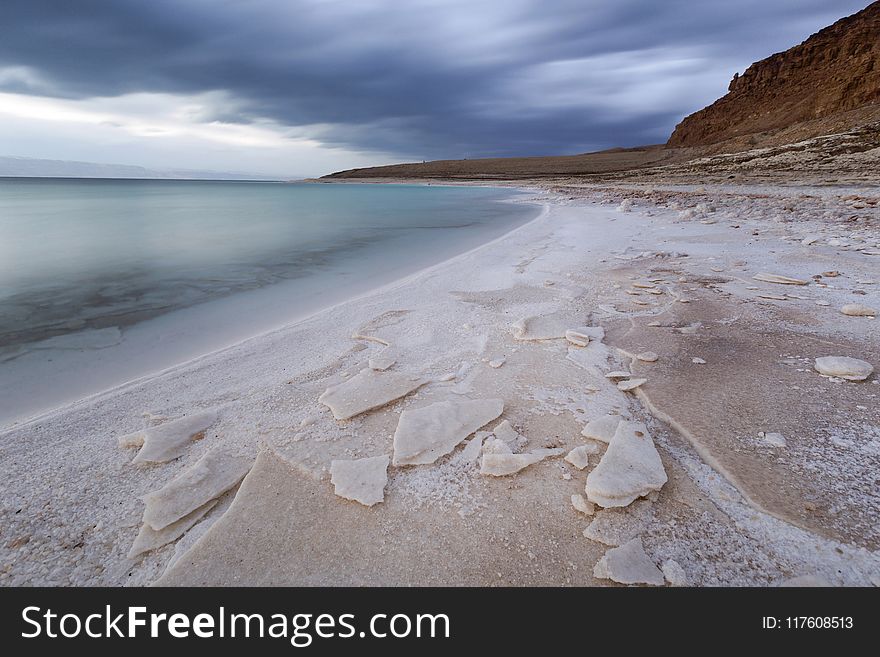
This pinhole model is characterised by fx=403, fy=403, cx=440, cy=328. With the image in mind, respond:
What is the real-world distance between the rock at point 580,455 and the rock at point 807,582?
65 cm

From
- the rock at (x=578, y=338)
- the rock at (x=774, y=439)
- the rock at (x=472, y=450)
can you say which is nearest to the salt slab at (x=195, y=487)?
the rock at (x=472, y=450)

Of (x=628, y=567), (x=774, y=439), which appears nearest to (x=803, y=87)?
(x=774, y=439)

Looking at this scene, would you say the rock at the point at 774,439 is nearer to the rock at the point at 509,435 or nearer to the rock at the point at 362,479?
the rock at the point at 509,435

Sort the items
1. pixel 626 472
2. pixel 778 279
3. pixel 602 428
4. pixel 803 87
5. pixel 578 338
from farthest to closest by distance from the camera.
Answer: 1. pixel 803 87
2. pixel 778 279
3. pixel 578 338
4. pixel 602 428
5. pixel 626 472

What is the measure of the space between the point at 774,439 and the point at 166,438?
2739 millimetres

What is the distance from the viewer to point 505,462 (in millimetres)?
1629

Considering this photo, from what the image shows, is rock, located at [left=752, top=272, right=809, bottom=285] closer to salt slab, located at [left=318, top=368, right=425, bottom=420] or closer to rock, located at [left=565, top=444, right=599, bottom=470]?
rock, located at [left=565, top=444, right=599, bottom=470]

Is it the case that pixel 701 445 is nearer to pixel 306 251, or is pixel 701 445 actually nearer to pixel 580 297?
pixel 580 297

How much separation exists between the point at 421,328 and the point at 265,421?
153cm

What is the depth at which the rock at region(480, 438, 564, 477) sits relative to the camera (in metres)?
1.61

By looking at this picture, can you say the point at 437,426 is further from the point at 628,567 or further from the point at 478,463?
the point at 628,567

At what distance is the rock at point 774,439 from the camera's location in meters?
1.69
